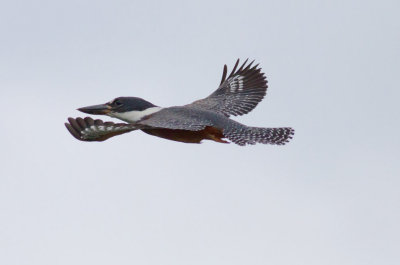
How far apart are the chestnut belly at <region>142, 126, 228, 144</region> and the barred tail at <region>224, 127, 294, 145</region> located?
0.94ft

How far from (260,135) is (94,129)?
2.36 metres

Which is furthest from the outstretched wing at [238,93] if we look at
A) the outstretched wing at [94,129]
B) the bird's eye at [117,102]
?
the outstretched wing at [94,129]

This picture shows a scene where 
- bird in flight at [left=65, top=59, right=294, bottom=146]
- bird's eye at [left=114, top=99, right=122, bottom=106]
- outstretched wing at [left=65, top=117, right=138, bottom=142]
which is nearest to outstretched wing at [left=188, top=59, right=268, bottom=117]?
bird in flight at [left=65, top=59, right=294, bottom=146]

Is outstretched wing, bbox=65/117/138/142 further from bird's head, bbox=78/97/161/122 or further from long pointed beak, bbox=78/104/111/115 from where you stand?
long pointed beak, bbox=78/104/111/115

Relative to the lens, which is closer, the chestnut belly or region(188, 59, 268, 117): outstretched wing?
the chestnut belly

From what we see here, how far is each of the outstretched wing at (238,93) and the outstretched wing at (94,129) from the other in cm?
246

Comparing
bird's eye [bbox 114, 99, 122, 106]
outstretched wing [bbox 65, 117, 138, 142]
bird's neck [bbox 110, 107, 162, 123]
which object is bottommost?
outstretched wing [bbox 65, 117, 138, 142]

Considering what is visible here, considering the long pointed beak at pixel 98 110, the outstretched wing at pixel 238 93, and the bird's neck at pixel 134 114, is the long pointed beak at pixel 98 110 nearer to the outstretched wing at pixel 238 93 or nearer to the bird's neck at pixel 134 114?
the bird's neck at pixel 134 114

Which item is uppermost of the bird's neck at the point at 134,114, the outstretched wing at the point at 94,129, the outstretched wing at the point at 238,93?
the outstretched wing at the point at 238,93

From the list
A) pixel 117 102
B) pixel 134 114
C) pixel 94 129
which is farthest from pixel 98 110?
pixel 94 129

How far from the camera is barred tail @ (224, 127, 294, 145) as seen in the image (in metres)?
15.5

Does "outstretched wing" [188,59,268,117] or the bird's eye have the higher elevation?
"outstretched wing" [188,59,268,117]

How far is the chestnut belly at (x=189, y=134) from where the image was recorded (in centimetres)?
1590

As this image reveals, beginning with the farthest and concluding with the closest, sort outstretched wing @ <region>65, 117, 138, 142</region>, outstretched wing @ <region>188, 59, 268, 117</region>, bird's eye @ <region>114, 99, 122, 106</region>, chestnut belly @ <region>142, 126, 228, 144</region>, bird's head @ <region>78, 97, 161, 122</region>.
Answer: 1. outstretched wing @ <region>188, 59, 268, 117</region>
2. bird's eye @ <region>114, 99, 122, 106</region>
3. bird's head @ <region>78, 97, 161, 122</region>
4. chestnut belly @ <region>142, 126, 228, 144</region>
5. outstretched wing @ <region>65, 117, 138, 142</region>
